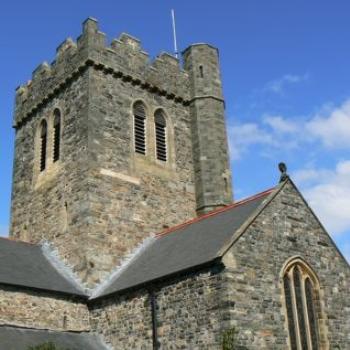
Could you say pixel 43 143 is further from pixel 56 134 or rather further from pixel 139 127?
pixel 139 127

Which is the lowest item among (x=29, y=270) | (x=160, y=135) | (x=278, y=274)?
(x=278, y=274)

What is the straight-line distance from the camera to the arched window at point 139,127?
23609 mm

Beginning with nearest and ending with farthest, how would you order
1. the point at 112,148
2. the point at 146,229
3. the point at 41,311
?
the point at 41,311 → the point at 146,229 → the point at 112,148

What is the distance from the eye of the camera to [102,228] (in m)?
20.9

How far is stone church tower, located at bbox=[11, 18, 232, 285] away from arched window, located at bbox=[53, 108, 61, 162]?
5 cm

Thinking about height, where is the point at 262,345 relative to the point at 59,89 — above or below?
below

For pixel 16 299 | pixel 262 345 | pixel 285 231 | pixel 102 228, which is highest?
pixel 102 228

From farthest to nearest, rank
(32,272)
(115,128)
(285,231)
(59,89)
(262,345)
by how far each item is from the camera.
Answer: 1. (59,89)
2. (115,128)
3. (32,272)
4. (285,231)
5. (262,345)

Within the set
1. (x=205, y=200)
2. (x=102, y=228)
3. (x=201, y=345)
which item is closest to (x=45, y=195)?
(x=102, y=228)

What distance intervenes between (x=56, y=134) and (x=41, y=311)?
8.67 metres

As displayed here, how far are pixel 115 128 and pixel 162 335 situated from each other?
947cm

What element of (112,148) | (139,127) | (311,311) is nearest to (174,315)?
(311,311)

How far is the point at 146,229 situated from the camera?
22.2 metres

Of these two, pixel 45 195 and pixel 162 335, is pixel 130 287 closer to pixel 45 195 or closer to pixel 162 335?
pixel 162 335
